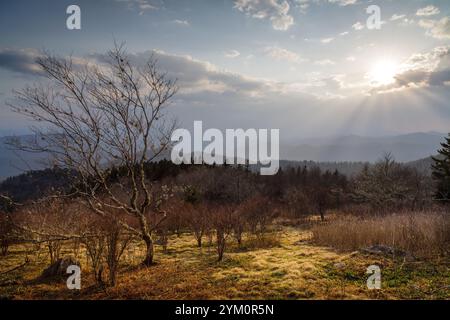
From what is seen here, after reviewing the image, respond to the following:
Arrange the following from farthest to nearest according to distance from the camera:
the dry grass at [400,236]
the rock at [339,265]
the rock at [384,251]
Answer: the dry grass at [400,236] < the rock at [384,251] < the rock at [339,265]

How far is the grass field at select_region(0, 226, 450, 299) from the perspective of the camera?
6770 mm

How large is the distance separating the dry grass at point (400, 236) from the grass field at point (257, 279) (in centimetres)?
124

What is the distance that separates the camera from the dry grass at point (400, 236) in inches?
404

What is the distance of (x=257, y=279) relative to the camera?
7.94m

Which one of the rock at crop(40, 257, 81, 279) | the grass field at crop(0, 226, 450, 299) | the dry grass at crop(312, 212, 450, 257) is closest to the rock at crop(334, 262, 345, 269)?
the grass field at crop(0, 226, 450, 299)

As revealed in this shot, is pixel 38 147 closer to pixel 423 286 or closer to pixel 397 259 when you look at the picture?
pixel 423 286

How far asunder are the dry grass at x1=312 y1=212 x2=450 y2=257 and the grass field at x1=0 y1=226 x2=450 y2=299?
1241 millimetres

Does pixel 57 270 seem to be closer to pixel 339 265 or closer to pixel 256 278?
pixel 256 278

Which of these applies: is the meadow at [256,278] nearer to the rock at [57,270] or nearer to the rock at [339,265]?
the rock at [339,265]

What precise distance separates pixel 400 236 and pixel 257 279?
22.0 feet

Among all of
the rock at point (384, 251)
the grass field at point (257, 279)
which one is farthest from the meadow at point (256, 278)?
the rock at point (384, 251)

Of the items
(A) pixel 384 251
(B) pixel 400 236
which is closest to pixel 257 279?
(A) pixel 384 251
